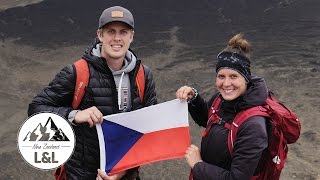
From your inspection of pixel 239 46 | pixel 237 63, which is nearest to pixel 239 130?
pixel 237 63

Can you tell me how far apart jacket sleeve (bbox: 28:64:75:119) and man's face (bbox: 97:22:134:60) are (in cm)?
26

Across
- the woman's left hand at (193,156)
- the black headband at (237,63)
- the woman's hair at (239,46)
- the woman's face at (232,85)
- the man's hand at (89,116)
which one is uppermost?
the woman's hair at (239,46)

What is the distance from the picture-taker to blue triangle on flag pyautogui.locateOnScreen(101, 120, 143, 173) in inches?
114

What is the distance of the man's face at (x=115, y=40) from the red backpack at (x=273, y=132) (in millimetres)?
815

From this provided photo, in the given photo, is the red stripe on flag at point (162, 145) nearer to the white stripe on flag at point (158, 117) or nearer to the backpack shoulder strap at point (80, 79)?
the white stripe on flag at point (158, 117)

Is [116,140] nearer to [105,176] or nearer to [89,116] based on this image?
[105,176]

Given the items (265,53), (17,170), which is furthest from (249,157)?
(265,53)

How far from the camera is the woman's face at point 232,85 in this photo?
2.64 metres

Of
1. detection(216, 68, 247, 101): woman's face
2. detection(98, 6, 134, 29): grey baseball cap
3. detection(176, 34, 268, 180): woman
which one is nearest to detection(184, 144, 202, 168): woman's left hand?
detection(176, 34, 268, 180): woman

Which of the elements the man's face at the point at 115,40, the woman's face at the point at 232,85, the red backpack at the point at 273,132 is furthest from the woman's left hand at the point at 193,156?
the man's face at the point at 115,40

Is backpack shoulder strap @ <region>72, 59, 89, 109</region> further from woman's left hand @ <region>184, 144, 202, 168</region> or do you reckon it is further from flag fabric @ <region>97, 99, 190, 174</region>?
woman's left hand @ <region>184, 144, 202, 168</region>

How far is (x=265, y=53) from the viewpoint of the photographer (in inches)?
420

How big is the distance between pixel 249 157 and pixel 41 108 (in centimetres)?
131

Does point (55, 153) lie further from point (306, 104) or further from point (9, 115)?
point (306, 104)
